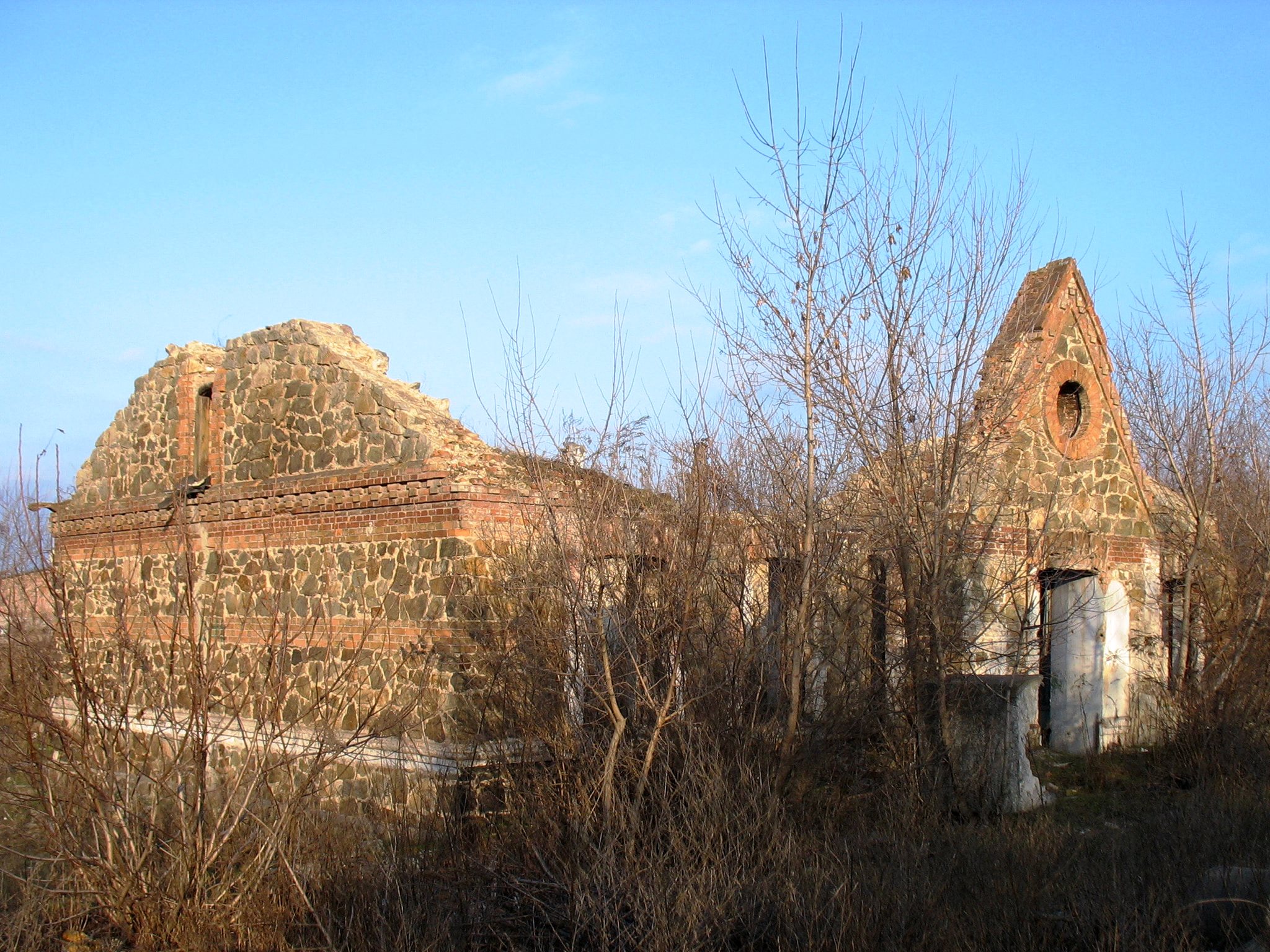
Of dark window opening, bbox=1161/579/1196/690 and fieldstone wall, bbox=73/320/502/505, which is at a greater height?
fieldstone wall, bbox=73/320/502/505

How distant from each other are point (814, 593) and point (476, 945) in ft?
12.9

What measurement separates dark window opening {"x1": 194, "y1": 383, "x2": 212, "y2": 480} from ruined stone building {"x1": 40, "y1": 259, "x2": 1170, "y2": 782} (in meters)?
0.03

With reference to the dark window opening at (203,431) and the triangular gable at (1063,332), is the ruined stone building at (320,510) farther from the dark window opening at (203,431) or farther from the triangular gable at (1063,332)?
the triangular gable at (1063,332)

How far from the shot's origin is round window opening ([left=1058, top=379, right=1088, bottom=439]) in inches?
552

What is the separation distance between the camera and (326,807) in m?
8.27

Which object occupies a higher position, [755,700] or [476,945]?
[755,700]

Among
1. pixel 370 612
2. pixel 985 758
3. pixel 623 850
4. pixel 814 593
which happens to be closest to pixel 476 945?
pixel 623 850

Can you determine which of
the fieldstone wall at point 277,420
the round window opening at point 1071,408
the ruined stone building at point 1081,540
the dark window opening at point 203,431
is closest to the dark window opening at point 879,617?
the ruined stone building at point 1081,540

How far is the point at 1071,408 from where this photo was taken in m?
14.2

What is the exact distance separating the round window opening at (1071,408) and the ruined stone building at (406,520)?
3 cm

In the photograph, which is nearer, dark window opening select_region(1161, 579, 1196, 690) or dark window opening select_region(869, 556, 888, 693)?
dark window opening select_region(869, 556, 888, 693)

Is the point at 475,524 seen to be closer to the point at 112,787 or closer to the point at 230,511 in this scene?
the point at 230,511

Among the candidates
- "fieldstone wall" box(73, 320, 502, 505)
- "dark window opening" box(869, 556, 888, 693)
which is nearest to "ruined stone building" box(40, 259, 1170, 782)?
"fieldstone wall" box(73, 320, 502, 505)

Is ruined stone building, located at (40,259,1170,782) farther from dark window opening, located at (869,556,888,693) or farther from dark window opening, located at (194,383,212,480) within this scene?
dark window opening, located at (869,556,888,693)
